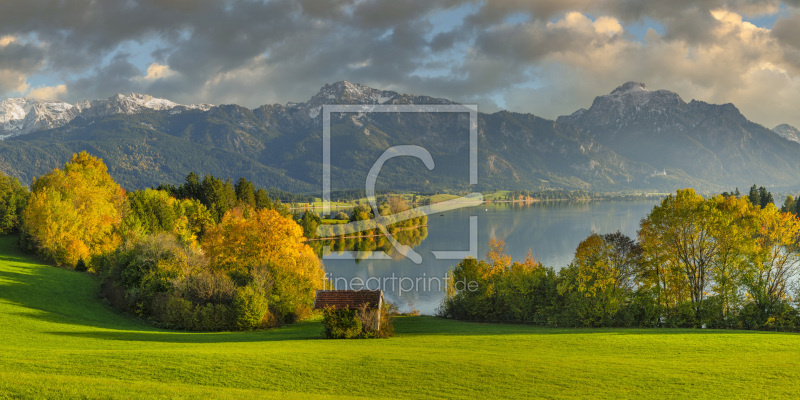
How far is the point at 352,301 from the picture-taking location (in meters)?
29.3

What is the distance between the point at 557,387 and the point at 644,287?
21.7 metres

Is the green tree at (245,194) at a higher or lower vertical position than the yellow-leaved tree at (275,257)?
higher

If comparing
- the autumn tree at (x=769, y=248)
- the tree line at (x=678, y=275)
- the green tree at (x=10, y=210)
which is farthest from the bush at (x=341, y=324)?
the green tree at (x=10, y=210)

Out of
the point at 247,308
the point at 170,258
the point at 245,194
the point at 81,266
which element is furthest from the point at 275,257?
the point at 245,194

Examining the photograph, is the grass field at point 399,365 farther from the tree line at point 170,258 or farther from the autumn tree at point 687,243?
the autumn tree at point 687,243

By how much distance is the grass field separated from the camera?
1503 cm

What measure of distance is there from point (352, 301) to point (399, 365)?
447 inches

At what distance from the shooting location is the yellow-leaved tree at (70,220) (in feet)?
159

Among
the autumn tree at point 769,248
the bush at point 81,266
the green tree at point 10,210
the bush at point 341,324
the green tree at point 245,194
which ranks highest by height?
the green tree at point 245,194

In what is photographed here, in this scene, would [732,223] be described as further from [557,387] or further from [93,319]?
[93,319]

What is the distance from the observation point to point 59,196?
49.9 meters

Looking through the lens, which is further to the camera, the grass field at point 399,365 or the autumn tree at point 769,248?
the autumn tree at point 769,248

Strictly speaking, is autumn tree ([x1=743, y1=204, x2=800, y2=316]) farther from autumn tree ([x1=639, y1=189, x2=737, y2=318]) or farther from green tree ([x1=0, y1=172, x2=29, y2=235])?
green tree ([x1=0, y1=172, x2=29, y2=235])

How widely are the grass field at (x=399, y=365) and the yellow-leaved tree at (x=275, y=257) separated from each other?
10.3 meters
